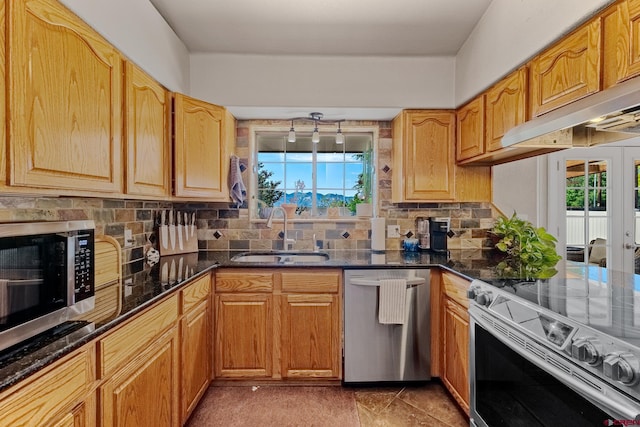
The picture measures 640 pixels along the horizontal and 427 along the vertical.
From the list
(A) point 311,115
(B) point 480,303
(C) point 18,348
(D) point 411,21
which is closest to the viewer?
(C) point 18,348

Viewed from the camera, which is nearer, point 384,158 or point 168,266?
point 168,266

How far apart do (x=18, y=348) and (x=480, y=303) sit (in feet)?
5.82

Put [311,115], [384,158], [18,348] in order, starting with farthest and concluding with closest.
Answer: [384,158] < [311,115] < [18,348]

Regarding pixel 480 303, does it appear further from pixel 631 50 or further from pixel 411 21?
pixel 411 21

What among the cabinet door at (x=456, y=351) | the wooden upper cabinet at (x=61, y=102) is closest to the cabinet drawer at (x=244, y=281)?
the wooden upper cabinet at (x=61, y=102)

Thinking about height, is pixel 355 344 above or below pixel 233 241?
below

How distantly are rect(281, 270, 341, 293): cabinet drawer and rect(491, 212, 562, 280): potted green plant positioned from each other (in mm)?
1021

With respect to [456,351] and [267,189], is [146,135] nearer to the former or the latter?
[267,189]

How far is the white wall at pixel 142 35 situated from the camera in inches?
59.0

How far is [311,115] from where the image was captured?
9.46 feet

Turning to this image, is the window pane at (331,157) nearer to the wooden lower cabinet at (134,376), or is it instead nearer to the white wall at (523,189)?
the white wall at (523,189)

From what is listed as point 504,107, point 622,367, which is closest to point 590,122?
point 504,107

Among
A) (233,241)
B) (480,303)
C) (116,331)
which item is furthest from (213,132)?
(480,303)

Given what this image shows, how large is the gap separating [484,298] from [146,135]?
196cm
